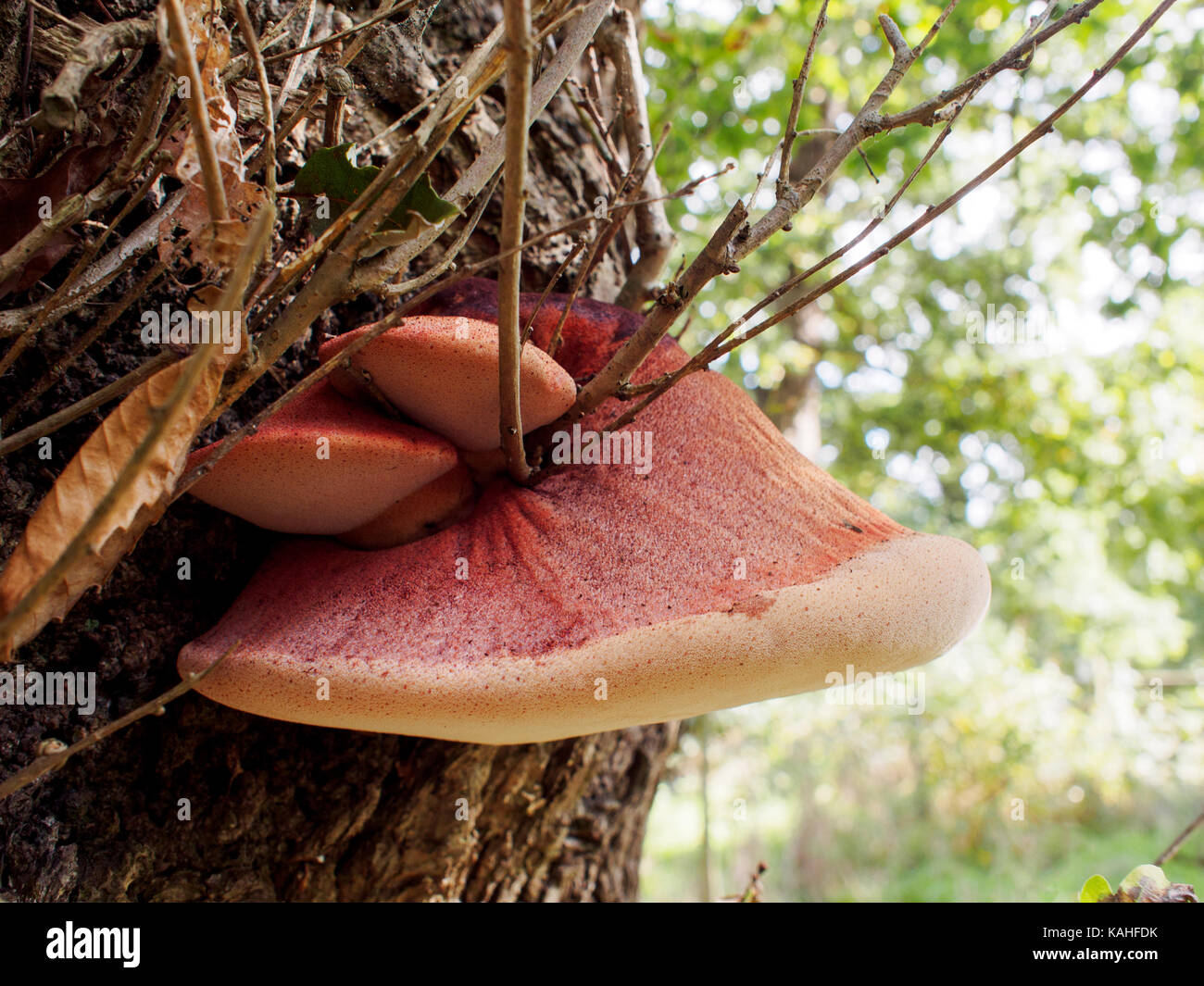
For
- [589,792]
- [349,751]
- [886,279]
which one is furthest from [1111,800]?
[349,751]

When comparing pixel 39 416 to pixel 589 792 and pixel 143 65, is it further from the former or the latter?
pixel 589 792

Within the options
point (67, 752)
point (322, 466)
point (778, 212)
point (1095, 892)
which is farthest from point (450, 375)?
point (1095, 892)

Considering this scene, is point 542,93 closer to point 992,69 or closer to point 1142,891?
point 992,69

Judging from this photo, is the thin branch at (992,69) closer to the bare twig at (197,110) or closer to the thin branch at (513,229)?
the thin branch at (513,229)

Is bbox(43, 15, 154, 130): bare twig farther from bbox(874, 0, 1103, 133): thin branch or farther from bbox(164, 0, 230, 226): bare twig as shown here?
bbox(874, 0, 1103, 133): thin branch

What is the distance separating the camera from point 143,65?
1.11 metres

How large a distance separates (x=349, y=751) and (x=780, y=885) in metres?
9.74

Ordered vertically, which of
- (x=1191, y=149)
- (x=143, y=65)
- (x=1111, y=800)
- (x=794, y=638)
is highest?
(x=1191, y=149)

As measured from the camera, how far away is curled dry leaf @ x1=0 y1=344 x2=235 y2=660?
76 centimetres

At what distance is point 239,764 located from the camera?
128 centimetres

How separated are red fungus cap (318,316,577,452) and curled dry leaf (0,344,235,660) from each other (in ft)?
0.66

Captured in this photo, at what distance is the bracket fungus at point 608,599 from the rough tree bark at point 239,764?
130mm

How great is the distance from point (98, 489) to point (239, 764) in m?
0.67

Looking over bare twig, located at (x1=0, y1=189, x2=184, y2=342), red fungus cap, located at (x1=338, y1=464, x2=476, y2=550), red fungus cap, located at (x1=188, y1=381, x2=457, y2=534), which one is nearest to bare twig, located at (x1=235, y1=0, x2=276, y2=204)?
bare twig, located at (x1=0, y1=189, x2=184, y2=342)
